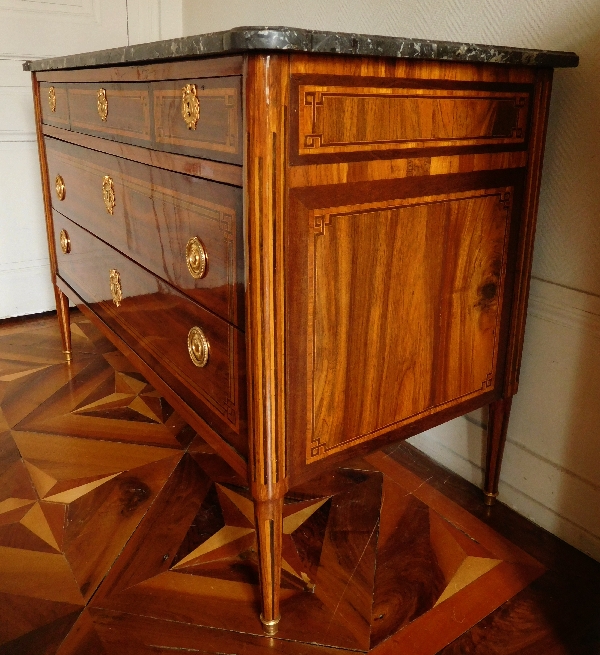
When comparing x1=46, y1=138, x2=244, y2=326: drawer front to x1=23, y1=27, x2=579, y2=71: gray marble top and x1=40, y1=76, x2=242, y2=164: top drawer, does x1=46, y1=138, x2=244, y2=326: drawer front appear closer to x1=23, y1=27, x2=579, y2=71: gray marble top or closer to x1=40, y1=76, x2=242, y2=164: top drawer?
x1=40, y1=76, x2=242, y2=164: top drawer

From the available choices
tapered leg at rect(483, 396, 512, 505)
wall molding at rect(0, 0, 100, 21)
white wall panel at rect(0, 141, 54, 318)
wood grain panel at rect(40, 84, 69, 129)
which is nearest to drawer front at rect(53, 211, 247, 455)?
wood grain panel at rect(40, 84, 69, 129)

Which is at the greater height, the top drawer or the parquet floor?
the top drawer

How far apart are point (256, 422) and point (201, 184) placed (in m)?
0.31

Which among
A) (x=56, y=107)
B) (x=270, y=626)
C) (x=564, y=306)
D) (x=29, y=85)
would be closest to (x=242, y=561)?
(x=270, y=626)

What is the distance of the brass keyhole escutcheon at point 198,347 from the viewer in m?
0.87

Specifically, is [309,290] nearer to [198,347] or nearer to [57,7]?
[198,347]

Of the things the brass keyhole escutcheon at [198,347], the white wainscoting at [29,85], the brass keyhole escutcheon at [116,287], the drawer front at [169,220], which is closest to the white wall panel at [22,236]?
the white wainscoting at [29,85]

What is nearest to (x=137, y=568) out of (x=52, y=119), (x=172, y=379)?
(x=172, y=379)

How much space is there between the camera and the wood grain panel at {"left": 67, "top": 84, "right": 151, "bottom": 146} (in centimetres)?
91

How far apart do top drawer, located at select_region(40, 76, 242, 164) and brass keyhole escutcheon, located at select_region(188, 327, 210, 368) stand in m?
0.25

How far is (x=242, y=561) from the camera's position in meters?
0.98

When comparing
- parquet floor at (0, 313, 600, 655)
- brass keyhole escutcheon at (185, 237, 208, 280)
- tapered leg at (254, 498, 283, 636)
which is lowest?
parquet floor at (0, 313, 600, 655)

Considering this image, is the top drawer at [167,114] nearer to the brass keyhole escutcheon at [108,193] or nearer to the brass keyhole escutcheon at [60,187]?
the brass keyhole escutcheon at [108,193]

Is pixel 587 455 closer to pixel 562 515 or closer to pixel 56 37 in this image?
pixel 562 515
